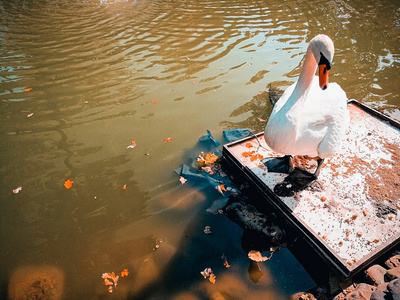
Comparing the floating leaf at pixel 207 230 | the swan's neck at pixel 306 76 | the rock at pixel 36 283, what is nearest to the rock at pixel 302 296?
the floating leaf at pixel 207 230

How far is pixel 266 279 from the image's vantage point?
2.96 m

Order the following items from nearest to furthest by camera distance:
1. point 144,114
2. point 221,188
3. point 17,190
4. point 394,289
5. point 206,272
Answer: point 394,289, point 206,272, point 221,188, point 17,190, point 144,114

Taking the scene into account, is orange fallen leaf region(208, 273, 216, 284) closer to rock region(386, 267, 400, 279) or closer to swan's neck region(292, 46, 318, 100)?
rock region(386, 267, 400, 279)

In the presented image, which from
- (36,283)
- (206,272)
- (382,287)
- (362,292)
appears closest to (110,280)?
(36,283)

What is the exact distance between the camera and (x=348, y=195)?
130 inches

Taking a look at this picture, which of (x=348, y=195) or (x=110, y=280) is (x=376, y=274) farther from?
(x=110, y=280)

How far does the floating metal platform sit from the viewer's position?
281 cm

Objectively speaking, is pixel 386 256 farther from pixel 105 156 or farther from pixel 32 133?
pixel 32 133

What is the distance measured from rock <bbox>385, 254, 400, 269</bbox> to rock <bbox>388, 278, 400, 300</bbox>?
1.25ft

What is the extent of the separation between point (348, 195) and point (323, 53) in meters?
1.87

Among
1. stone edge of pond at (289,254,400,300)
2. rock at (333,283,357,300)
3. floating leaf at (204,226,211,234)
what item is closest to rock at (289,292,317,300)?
stone edge of pond at (289,254,400,300)

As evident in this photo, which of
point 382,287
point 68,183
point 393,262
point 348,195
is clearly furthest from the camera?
point 68,183

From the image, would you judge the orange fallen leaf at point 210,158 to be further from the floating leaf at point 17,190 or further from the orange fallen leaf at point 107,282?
the floating leaf at point 17,190

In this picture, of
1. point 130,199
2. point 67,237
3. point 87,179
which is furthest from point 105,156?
point 67,237
